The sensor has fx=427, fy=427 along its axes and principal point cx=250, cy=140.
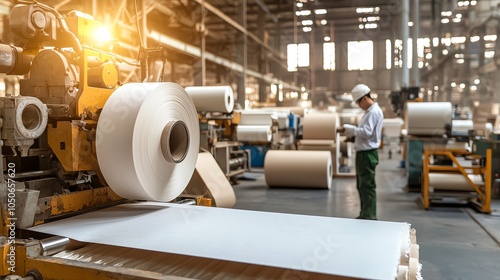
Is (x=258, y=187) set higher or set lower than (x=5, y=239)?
lower

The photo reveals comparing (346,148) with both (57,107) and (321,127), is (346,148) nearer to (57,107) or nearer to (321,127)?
(321,127)

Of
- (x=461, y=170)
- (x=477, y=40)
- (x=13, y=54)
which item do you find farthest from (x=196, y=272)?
(x=477, y=40)

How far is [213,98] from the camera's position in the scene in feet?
23.8

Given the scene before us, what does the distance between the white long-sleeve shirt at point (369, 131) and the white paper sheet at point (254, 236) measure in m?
2.65

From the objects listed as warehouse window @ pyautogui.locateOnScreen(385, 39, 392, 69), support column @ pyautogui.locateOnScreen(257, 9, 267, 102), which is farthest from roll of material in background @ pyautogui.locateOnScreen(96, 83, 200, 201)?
warehouse window @ pyautogui.locateOnScreen(385, 39, 392, 69)

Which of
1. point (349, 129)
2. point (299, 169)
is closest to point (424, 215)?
point (349, 129)

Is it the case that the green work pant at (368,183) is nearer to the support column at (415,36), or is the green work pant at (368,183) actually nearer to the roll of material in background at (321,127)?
the roll of material in background at (321,127)

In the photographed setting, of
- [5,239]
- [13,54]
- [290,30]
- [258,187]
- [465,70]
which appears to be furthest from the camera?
[290,30]

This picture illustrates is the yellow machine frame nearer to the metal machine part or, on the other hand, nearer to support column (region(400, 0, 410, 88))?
the metal machine part

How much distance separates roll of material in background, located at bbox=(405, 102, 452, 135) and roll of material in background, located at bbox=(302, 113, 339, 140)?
70.5 inches

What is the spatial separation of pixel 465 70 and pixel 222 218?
15881 mm

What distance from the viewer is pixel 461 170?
5883mm

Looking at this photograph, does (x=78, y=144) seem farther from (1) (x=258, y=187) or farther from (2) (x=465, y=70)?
(2) (x=465, y=70)

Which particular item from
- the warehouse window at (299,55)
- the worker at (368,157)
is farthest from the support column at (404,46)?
the warehouse window at (299,55)
